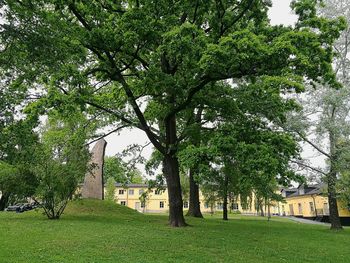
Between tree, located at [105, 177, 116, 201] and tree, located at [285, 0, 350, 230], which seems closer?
tree, located at [285, 0, 350, 230]

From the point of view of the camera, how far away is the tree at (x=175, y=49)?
1152cm

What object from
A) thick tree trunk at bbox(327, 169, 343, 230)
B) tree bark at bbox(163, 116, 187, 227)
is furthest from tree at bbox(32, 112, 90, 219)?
thick tree trunk at bbox(327, 169, 343, 230)

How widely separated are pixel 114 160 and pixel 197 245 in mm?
11403

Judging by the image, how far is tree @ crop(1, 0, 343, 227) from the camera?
11.5 m

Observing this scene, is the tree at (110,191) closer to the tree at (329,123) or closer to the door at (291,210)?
the door at (291,210)

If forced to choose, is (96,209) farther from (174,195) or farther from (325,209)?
(325,209)

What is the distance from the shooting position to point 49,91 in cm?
1285

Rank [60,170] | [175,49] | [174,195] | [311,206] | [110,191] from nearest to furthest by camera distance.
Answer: [175,49] → [174,195] → [60,170] → [311,206] → [110,191]

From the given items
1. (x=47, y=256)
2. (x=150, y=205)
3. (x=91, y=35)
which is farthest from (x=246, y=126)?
(x=150, y=205)

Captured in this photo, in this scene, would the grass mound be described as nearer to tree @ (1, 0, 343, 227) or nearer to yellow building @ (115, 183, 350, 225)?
yellow building @ (115, 183, 350, 225)

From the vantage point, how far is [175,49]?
11953 mm

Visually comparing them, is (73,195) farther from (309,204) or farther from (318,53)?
(309,204)

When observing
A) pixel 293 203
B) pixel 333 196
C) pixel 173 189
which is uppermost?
pixel 293 203

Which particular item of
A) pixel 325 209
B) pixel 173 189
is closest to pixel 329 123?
pixel 173 189
